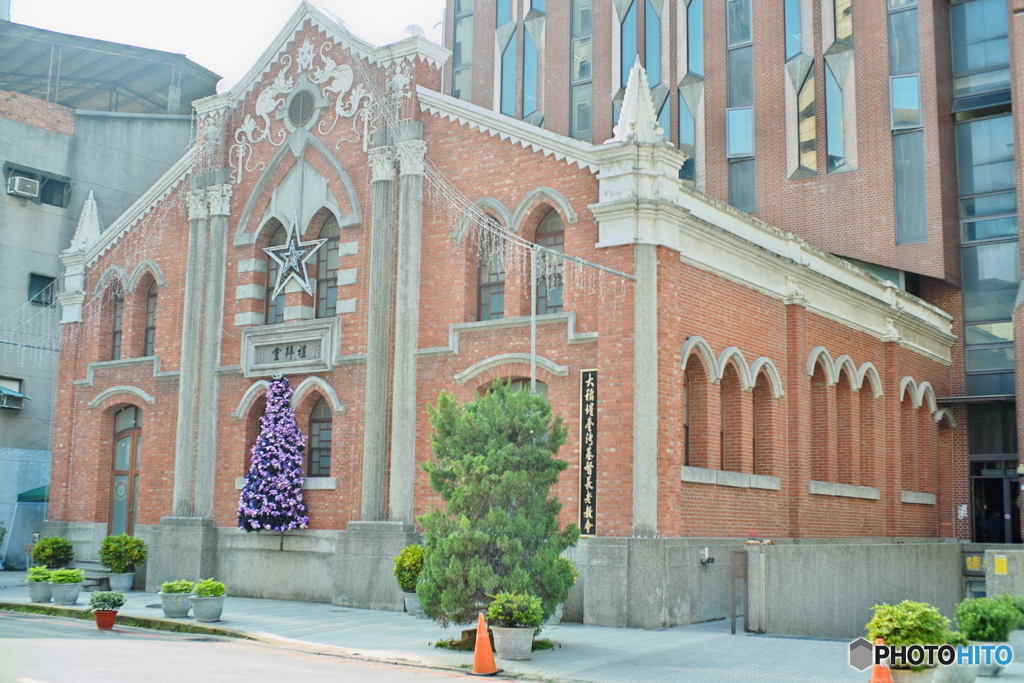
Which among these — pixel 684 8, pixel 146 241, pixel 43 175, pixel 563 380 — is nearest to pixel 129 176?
pixel 43 175

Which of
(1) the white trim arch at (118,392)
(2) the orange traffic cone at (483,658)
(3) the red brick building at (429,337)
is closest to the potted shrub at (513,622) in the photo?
(2) the orange traffic cone at (483,658)

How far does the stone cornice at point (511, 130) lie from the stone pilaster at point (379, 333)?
142 cm

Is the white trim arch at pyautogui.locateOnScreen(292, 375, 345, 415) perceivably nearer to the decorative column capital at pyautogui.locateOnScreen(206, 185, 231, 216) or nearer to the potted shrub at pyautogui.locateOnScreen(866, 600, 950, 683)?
the decorative column capital at pyautogui.locateOnScreen(206, 185, 231, 216)

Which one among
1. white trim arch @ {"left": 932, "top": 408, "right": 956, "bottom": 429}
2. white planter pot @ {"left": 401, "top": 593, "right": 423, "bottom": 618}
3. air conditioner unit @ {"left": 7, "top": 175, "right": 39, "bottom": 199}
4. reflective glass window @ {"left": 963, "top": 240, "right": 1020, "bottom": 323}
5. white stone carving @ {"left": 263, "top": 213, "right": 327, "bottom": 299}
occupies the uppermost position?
air conditioner unit @ {"left": 7, "top": 175, "right": 39, "bottom": 199}

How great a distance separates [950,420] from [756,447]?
474 inches

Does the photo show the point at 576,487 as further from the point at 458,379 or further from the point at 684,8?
the point at 684,8

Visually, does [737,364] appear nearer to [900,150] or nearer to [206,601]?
[206,601]

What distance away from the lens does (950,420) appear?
33.0 meters

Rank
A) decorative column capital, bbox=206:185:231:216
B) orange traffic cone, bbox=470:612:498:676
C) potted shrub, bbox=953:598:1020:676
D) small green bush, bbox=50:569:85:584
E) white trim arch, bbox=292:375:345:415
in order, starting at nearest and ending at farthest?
1. orange traffic cone, bbox=470:612:498:676
2. potted shrub, bbox=953:598:1020:676
3. small green bush, bbox=50:569:85:584
4. white trim arch, bbox=292:375:345:415
5. decorative column capital, bbox=206:185:231:216

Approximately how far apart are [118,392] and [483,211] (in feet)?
37.9

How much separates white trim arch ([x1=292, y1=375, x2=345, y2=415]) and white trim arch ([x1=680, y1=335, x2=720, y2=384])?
24.9 ft

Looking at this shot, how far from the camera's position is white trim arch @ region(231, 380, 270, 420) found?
2522 cm

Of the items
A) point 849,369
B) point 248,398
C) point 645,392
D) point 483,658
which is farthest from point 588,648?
point 849,369

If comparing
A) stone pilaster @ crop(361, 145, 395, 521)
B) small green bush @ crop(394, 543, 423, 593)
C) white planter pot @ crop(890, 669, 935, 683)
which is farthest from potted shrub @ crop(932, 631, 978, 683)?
stone pilaster @ crop(361, 145, 395, 521)
